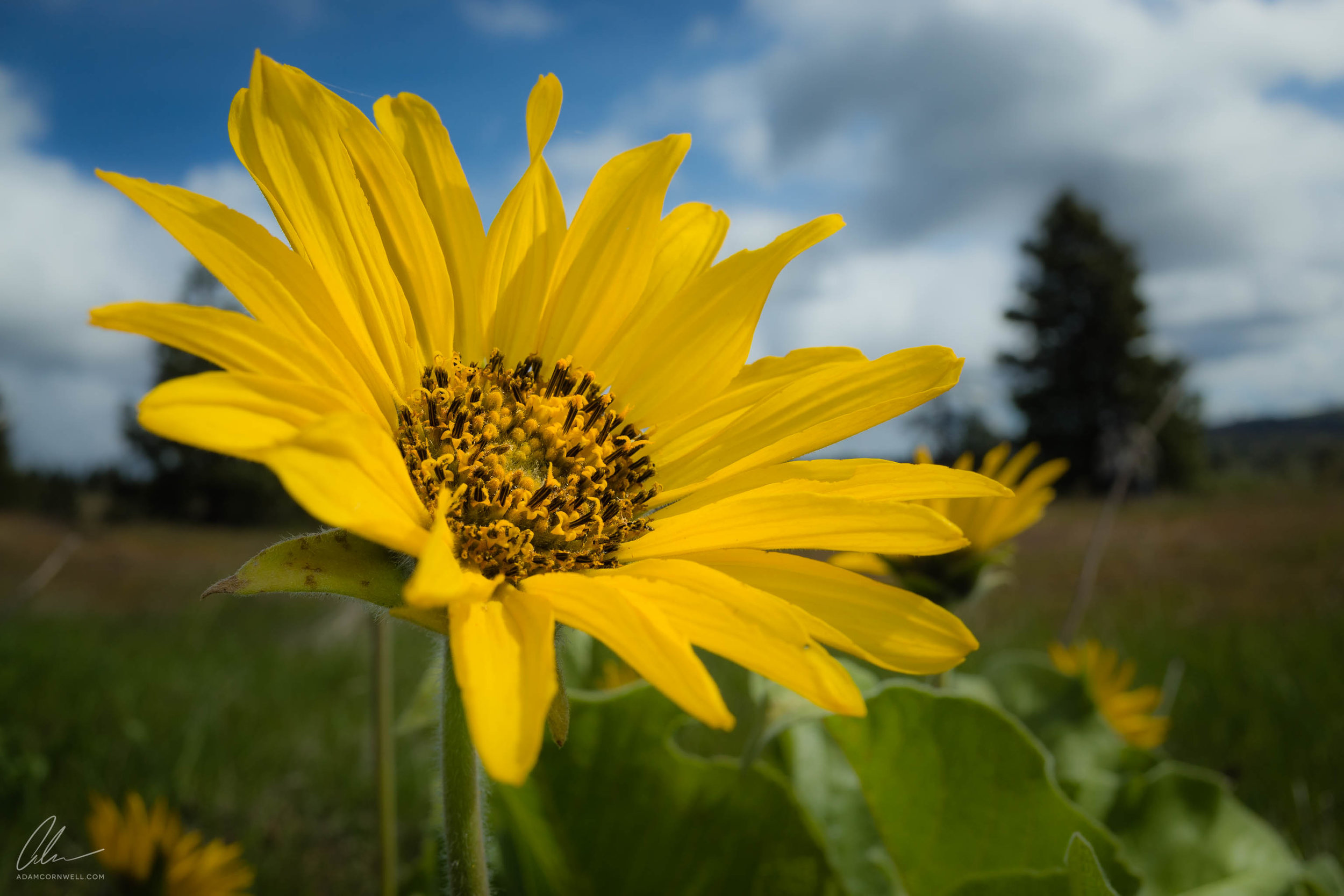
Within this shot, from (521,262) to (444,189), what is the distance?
0.15 metres

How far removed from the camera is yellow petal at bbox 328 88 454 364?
1062 millimetres

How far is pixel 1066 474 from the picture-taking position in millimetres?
33562

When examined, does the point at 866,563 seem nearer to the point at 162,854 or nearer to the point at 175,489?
the point at 162,854

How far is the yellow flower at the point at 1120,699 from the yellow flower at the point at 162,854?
7.92 ft

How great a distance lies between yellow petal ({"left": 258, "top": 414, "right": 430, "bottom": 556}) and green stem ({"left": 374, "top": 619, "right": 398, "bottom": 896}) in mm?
844

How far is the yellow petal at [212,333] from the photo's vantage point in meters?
0.77

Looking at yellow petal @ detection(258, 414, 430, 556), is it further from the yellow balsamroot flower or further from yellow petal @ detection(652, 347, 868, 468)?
the yellow balsamroot flower

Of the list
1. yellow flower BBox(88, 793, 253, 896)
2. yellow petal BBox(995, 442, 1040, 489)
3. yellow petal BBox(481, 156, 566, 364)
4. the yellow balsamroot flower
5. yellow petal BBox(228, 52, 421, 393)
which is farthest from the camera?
yellow petal BBox(995, 442, 1040, 489)

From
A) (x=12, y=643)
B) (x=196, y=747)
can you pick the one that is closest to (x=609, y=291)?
(x=196, y=747)

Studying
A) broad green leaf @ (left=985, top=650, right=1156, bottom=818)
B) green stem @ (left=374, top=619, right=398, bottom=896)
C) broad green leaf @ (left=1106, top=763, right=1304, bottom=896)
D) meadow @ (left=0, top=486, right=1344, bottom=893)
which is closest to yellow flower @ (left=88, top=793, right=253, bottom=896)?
meadow @ (left=0, top=486, right=1344, bottom=893)

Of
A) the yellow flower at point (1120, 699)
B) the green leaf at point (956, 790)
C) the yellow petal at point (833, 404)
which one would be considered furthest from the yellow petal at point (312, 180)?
the yellow flower at point (1120, 699)

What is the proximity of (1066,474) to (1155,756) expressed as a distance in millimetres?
34701

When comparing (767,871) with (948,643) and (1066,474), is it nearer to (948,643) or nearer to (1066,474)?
(948,643)

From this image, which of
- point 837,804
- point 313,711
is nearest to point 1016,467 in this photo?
point 837,804
